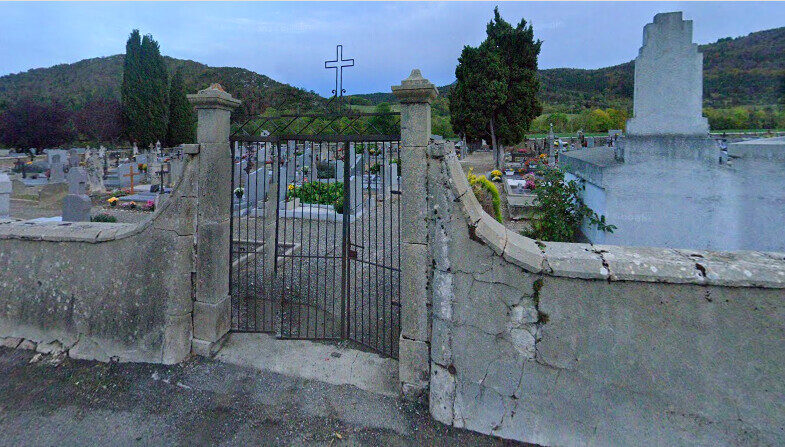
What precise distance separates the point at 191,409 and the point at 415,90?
3.20m

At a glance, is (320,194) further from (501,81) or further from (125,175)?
(501,81)

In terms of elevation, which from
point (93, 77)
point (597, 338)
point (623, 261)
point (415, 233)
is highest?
point (93, 77)

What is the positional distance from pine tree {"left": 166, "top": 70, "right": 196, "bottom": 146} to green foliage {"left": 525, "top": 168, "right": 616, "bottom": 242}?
39313 millimetres

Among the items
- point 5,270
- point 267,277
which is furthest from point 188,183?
point 267,277

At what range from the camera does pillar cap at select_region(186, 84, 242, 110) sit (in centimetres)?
386

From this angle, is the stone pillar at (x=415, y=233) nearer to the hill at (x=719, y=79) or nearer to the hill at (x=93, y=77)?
the hill at (x=719, y=79)

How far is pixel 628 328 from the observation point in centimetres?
267

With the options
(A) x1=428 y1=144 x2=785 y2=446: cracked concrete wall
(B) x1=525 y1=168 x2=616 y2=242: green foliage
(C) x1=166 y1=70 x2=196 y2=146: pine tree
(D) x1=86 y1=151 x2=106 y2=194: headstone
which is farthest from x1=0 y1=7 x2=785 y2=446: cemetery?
(C) x1=166 y1=70 x2=196 y2=146: pine tree

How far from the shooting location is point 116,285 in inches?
153

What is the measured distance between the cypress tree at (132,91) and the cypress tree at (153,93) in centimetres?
34

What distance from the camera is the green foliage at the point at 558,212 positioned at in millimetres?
7062

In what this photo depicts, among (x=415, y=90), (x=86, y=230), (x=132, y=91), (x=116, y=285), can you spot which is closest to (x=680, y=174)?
(x=415, y=90)

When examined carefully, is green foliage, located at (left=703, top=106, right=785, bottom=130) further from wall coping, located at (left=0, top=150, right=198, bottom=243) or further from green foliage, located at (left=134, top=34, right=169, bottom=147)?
green foliage, located at (left=134, top=34, right=169, bottom=147)

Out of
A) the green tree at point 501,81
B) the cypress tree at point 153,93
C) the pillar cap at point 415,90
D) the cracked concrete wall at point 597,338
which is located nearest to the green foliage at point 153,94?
the cypress tree at point 153,93
